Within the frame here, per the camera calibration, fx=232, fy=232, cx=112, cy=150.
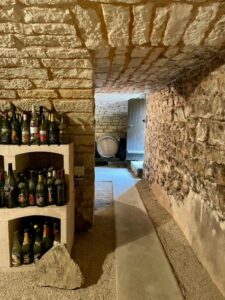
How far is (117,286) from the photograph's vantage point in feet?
5.75

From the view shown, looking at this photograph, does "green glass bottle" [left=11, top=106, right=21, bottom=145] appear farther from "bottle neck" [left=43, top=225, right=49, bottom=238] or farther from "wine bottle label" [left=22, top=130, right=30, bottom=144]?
"bottle neck" [left=43, top=225, right=49, bottom=238]

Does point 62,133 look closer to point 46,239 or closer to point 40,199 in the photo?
point 40,199

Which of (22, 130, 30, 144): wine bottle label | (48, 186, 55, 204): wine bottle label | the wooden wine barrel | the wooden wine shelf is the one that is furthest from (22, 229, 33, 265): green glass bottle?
the wooden wine barrel

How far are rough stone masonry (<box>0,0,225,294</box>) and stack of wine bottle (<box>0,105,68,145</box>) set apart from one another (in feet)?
0.79

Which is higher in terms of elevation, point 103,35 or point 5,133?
point 103,35

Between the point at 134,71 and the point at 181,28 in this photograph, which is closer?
the point at 181,28

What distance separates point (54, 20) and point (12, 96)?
1.07 meters

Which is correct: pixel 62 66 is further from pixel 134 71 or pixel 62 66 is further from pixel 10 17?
pixel 134 71

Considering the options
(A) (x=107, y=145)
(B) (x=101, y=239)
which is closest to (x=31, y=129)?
(B) (x=101, y=239)

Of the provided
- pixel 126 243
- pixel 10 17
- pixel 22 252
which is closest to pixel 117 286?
pixel 126 243

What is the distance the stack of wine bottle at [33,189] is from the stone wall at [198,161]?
1259 mm

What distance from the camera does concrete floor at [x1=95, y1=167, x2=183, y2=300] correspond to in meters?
1.70

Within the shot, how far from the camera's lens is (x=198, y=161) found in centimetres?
222

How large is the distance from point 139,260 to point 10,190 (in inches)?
50.2
